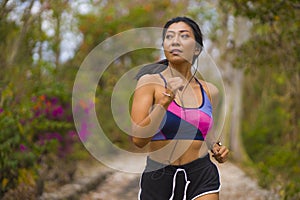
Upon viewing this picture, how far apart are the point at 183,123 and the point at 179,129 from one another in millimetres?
45

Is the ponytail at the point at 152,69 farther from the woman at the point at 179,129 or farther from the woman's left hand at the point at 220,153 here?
the woman's left hand at the point at 220,153

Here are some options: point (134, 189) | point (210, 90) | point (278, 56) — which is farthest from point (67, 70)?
point (210, 90)

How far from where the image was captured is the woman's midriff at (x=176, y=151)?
3.28 metres

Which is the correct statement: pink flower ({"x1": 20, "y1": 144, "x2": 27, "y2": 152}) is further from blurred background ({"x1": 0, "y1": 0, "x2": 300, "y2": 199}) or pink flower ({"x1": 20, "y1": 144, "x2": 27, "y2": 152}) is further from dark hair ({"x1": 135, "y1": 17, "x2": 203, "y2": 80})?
dark hair ({"x1": 135, "y1": 17, "x2": 203, "y2": 80})

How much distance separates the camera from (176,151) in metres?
3.32

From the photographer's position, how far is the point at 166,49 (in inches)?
131

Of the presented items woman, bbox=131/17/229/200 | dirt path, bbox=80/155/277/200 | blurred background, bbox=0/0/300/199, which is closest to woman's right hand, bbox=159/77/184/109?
woman, bbox=131/17/229/200

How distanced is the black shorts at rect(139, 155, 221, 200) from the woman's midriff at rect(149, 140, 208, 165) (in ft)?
0.10

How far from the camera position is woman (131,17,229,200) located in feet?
10.6

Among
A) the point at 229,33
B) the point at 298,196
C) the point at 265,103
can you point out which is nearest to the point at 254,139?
the point at 265,103

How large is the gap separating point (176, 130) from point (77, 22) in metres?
12.3

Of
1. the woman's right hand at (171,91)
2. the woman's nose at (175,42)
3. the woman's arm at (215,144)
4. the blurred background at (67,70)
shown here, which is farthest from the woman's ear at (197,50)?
the blurred background at (67,70)

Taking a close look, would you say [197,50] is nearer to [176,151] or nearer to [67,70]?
[176,151]

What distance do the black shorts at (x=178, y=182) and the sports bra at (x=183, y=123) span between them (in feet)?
0.61
